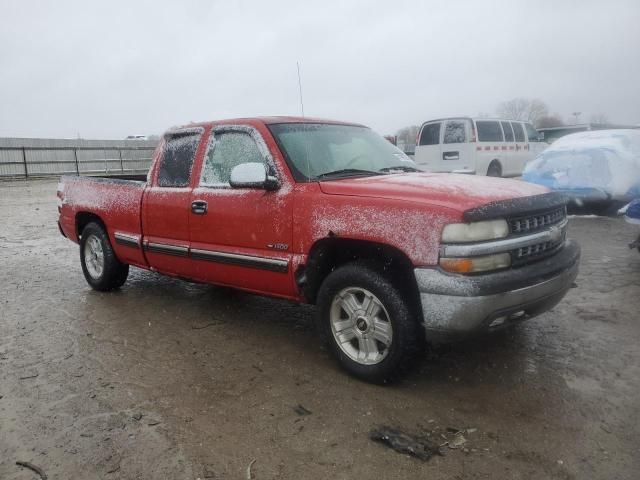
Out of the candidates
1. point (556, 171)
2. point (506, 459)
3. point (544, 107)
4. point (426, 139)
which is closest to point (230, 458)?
point (506, 459)

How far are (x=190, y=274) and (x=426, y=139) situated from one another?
10795 millimetres

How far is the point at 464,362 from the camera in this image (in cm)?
355

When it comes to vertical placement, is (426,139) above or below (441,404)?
above

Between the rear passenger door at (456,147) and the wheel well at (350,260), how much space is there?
10.4 metres

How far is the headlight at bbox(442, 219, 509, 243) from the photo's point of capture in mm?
2834

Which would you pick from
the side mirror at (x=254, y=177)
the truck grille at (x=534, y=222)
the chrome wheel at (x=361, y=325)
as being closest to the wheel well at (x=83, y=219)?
the side mirror at (x=254, y=177)

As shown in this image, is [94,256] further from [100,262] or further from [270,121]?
[270,121]

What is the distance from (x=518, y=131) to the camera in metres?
15.2

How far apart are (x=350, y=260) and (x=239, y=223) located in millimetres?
907

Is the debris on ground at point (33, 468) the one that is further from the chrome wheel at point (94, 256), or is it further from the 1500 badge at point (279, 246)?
the chrome wheel at point (94, 256)

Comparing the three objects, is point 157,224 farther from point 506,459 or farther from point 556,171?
point 556,171

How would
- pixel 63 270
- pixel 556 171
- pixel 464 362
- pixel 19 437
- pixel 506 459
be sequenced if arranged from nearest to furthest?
1. pixel 506 459
2. pixel 19 437
3. pixel 464 362
4. pixel 63 270
5. pixel 556 171

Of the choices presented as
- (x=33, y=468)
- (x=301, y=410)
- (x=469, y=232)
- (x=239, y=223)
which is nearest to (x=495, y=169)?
(x=239, y=223)

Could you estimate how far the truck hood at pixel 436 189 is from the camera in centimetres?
295
